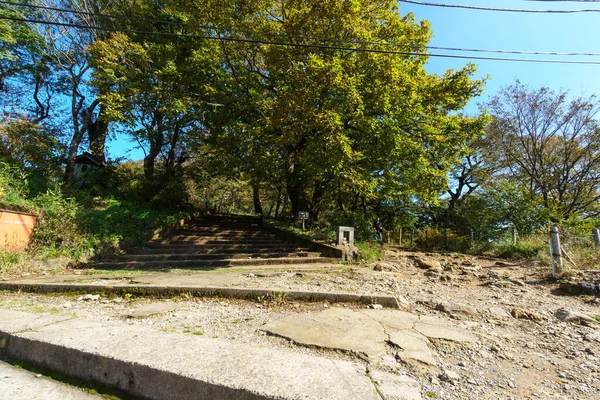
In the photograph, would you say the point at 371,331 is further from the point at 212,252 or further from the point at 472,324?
the point at 212,252

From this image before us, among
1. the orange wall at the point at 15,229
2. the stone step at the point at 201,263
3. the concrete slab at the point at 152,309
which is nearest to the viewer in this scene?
the concrete slab at the point at 152,309

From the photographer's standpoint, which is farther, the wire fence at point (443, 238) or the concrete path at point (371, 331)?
the wire fence at point (443, 238)

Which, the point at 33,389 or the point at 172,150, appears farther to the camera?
the point at 172,150

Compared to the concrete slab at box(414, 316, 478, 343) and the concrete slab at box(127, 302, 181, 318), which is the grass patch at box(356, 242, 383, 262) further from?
the concrete slab at box(127, 302, 181, 318)

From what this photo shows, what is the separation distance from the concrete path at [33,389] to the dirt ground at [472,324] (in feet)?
3.22

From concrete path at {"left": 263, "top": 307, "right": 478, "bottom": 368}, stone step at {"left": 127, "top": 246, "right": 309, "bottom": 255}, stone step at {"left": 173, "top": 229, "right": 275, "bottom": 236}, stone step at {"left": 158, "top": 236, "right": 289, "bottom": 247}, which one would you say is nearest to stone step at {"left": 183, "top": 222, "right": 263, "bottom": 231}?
stone step at {"left": 173, "top": 229, "right": 275, "bottom": 236}

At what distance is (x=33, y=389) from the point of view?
188cm

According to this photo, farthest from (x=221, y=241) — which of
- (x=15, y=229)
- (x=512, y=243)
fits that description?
(x=512, y=243)

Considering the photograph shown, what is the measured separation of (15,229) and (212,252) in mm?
4865

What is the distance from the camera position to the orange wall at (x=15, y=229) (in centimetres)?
676

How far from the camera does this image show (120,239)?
9.12 metres

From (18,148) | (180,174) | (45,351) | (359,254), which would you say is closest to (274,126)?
(359,254)

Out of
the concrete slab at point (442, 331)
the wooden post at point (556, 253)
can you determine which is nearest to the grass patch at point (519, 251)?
the wooden post at point (556, 253)

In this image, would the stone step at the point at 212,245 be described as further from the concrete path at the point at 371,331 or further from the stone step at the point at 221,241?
the concrete path at the point at 371,331
